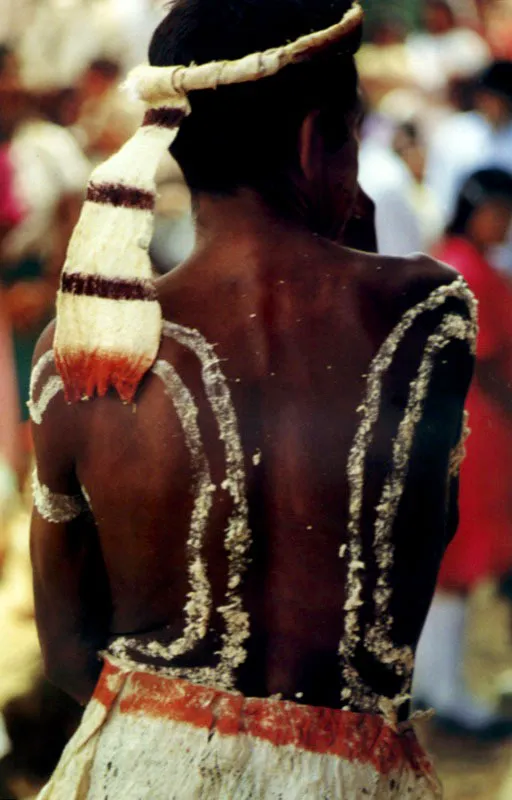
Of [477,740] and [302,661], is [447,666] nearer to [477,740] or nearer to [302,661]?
[477,740]

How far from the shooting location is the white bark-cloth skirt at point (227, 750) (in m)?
1.69

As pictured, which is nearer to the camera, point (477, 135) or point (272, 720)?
point (272, 720)

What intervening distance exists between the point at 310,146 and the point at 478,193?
255cm

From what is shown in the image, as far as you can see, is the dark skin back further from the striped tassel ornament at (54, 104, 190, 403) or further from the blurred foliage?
the blurred foliage

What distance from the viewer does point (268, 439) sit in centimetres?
167

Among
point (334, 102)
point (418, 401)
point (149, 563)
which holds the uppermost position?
point (334, 102)

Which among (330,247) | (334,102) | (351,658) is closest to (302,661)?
(351,658)

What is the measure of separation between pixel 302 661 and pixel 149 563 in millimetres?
229

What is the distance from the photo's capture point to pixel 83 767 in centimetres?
176

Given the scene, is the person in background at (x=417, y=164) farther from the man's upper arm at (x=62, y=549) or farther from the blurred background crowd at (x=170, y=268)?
the man's upper arm at (x=62, y=549)

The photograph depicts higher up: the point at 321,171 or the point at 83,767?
the point at 321,171

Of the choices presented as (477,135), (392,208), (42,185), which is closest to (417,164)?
(477,135)

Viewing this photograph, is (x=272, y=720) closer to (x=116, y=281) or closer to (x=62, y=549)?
(x=62, y=549)

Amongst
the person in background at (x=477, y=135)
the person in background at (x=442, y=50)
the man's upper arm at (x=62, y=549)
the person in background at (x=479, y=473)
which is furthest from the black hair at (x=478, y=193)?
the man's upper arm at (x=62, y=549)
